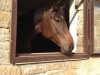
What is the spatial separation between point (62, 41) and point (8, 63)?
1.01 meters

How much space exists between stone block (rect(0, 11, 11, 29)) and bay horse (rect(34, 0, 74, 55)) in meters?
0.97

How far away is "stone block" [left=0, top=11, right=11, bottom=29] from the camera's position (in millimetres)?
3291

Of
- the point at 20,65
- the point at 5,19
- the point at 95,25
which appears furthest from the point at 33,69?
the point at 95,25

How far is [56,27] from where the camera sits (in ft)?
13.6

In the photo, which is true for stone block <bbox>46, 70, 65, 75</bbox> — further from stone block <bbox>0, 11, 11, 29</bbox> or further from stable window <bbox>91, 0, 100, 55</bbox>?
stone block <bbox>0, 11, 11, 29</bbox>

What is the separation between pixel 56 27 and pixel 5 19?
102 centimetres

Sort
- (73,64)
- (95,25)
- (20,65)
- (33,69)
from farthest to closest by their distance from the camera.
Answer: (95,25), (73,64), (33,69), (20,65)

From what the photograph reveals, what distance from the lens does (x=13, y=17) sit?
3.40 meters

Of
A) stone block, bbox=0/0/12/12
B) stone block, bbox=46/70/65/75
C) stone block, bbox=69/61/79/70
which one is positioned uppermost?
stone block, bbox=0/0/12/12

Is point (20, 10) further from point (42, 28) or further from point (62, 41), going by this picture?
point (62, 41)

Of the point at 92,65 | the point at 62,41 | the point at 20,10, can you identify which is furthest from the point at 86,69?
the point at 20,10

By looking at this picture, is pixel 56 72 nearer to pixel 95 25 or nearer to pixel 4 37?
pixel 4 37

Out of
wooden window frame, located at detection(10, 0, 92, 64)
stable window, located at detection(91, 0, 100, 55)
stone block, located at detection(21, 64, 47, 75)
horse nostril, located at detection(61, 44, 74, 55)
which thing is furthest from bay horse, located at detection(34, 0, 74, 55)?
stable window, located at detection(91, 0, 100, 55)

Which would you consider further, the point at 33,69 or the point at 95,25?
the point at 95,25
